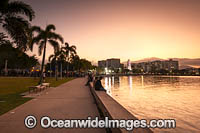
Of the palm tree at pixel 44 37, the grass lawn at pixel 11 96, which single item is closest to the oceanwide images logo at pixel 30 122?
the grass lawn at pixel 11 96

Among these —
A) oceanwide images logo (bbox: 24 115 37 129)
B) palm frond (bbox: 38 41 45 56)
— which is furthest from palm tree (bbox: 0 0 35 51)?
palm frond (bbox: 38 41 45 56)

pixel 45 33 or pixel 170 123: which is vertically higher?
pixel 45 33

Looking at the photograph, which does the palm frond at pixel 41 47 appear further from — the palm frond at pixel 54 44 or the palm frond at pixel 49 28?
the palm frond at pixel 49 28

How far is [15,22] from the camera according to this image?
440 inches

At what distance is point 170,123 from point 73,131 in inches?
208

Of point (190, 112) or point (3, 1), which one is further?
point (3, 1)

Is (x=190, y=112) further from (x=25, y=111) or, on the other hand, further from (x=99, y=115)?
(x=25, y=111)

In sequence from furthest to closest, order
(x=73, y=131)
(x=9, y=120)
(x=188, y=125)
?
(x=188, y=125)
(x=9, y=120)
(x=73, y=131)

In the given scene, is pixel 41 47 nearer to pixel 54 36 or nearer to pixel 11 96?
pixel 54 36

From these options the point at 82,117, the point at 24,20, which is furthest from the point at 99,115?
the point at 24,20

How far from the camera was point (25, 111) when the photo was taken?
702 cm

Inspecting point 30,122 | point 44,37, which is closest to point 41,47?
point 44,37

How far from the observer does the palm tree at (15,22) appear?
11078 mm

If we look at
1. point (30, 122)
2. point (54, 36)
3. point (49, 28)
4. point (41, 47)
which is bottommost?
point (30, 122)
